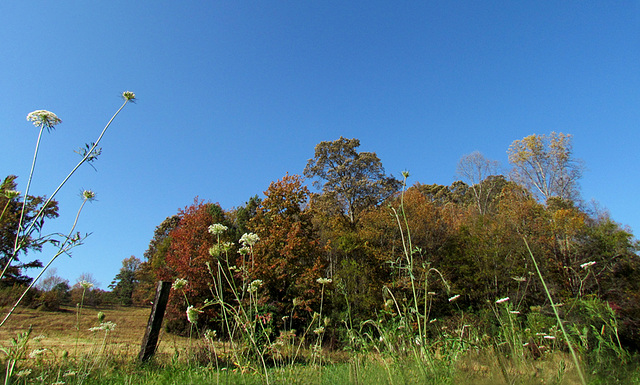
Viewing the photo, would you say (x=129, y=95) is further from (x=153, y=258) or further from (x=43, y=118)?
(x=153, y=258)

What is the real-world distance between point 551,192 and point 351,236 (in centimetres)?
1806

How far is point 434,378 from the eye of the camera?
132 centimetres

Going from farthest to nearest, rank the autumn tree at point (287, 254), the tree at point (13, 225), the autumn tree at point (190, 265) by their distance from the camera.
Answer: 1. the autumn tree at point (190, 265)
2. the autumn tree at point (287, 254)
3. the tree at point (13, 225)

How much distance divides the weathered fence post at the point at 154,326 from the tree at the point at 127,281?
90.2ft

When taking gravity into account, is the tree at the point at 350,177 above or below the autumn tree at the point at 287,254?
above

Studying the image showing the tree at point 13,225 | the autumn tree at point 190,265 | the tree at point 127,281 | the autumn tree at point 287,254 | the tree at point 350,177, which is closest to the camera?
the tree at point 13,225

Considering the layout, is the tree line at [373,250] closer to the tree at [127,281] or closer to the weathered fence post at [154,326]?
the weathered fence post at [154,326]

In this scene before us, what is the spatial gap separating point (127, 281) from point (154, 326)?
37.0 metres

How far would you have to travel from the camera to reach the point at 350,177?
→ 22391 millimetres

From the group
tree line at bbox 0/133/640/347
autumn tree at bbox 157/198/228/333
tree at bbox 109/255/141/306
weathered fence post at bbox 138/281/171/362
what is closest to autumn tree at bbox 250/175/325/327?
tree line at bbox 0/133/640/347

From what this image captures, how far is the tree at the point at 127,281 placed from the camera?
3120cm

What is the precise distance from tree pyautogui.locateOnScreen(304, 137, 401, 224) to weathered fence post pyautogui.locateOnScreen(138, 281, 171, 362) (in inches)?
619

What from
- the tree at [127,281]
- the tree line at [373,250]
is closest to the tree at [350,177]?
the tree line at [373,250]

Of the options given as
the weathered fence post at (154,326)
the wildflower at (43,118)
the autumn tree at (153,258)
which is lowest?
the weathered fence post at (154,326)
